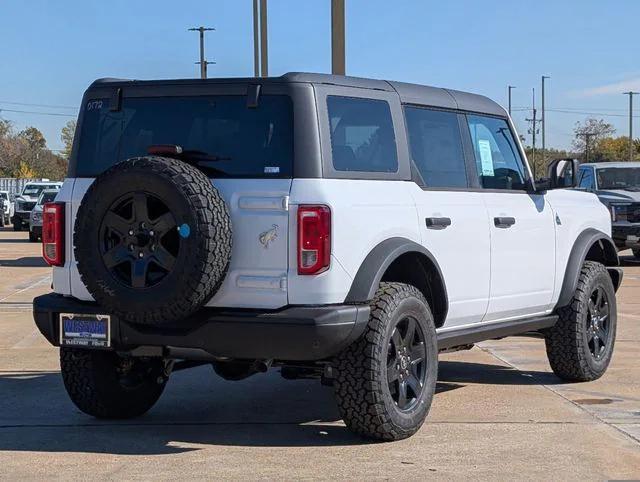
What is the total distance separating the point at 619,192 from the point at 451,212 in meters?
14.7

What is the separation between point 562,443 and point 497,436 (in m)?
0.40

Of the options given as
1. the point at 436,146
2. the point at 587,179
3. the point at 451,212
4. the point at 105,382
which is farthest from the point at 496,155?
the point at 587,179

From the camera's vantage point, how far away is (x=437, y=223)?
7.21 m

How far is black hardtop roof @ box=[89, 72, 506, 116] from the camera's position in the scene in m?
6.66

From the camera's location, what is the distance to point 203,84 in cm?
682

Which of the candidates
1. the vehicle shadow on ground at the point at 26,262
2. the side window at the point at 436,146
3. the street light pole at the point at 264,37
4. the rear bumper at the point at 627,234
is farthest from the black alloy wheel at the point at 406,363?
the vehicle shadow on ground at the point at 26,262

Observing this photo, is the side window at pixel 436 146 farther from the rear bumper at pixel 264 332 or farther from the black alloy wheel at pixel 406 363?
the rear bumper at pixel 264 332

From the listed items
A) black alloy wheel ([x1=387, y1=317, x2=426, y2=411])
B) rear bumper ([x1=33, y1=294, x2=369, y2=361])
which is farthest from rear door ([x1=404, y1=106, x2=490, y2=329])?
rear bumper ([x1=33, y1=294, x2=369, y2=361])

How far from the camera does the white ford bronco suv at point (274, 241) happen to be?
20.6 feet

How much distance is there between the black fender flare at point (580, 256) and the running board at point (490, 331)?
8.1 inches

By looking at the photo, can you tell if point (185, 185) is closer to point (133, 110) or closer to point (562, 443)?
point (133, 110)

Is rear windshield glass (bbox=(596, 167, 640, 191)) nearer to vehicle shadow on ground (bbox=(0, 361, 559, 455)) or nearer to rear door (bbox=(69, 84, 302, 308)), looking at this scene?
vehicle shadow on ground (bbox=(0, 361, 559, 455))

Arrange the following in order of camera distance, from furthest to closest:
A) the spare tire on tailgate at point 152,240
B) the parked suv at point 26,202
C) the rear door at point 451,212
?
the parked suv at point 26,202 → the rear door at point 451,212 → the spare tire on tailgate at point 152,240

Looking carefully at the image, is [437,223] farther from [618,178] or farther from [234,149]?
[618,178]
